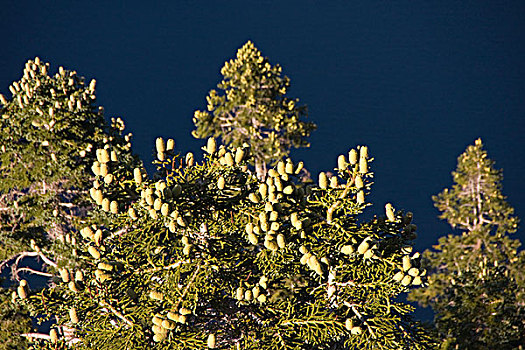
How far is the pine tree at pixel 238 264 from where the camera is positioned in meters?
4.12

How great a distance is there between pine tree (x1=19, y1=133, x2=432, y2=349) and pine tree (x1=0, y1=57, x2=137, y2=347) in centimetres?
283

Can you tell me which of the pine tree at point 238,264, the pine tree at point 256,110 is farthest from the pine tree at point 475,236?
the pine tree at point 238,264

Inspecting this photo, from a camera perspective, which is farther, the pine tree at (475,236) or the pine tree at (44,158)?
the pine tree at (475,236)

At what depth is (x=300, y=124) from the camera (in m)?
10.8

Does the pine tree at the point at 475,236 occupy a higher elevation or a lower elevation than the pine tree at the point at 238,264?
higher

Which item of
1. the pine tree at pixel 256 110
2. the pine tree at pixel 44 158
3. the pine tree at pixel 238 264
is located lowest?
the pine tree at pixel 238 264

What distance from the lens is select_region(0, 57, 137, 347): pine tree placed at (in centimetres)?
723

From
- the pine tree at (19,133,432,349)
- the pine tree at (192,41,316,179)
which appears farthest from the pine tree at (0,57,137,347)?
the pine tree at (192,41,316,179)

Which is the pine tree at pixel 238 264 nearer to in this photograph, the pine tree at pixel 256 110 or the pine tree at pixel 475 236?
the pine tree at pixel 475 236

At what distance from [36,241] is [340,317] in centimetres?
487

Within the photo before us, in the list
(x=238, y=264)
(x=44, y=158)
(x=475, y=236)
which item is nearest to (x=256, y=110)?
(x=44, y=158)

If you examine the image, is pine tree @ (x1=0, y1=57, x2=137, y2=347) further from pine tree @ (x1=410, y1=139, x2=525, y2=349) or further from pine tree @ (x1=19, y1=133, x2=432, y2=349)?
pine tree @ (x1=410, y1=139, x2=525, y2=349)

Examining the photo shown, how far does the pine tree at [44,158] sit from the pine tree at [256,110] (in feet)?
11.3

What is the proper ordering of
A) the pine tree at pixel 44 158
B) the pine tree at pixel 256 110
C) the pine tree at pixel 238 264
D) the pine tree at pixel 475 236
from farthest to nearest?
1. the pine tree at pixel 475 236
2. the pine tree at pixel 256 110
3. the pine tree at pixel 44 158
4. the pine tree at pixel 238 264
